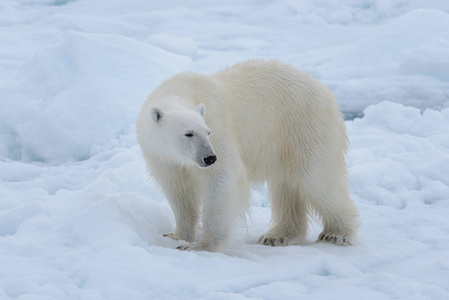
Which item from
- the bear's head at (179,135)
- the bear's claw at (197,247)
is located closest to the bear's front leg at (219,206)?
the bear's claw at (197,247)

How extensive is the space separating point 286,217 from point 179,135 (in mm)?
1321

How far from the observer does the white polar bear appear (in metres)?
Result: 3.33

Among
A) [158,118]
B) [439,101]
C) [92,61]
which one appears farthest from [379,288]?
[439,101]

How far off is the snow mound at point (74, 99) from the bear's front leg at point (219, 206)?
3184mm

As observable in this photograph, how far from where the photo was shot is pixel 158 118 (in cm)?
326

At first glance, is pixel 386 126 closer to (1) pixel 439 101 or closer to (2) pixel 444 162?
(2) pixel 444 162

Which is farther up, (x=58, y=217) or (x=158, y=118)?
(x=158, y=118)

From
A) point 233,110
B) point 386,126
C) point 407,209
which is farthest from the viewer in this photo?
point 386,126

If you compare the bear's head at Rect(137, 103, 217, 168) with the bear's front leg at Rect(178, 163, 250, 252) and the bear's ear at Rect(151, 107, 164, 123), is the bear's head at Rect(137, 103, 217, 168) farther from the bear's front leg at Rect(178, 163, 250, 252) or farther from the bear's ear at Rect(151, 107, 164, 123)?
the bear's front leg at Rect(178, 163, 250, 252)

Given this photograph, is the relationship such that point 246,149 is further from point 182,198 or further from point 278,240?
point 278,240

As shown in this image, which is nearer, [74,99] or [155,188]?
[155,188]

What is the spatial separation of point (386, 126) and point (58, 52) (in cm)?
439

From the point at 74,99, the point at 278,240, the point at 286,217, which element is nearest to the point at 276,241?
the point at 278,240

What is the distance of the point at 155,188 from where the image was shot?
4996 mm
